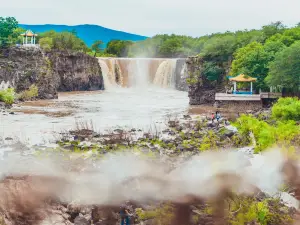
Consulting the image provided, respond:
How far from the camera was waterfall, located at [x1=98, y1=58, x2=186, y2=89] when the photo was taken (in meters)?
60.2

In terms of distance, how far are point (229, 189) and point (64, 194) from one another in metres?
5.01

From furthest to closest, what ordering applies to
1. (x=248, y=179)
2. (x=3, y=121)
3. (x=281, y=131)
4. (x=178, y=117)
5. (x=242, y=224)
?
(x=178, y=117), (x=3, y=121), (x=281, y=131), (x=248, y=179), (x=242, y=224)

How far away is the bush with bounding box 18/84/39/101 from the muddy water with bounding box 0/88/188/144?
256cm

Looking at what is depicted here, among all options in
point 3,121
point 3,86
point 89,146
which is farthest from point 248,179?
point 3,86

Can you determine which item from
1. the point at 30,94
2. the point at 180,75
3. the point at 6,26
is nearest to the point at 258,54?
the point at 180,75

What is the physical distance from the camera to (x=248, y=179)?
49.0ft

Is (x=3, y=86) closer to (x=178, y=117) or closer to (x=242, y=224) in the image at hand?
(x=178, y=117)

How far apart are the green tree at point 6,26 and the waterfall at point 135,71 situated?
12714mm

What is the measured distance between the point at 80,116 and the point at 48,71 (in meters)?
22.0

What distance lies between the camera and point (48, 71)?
52688 mm

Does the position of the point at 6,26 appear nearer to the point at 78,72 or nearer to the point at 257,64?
the point at 78,72

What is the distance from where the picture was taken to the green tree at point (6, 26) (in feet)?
175

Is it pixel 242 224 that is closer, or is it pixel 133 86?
pixel 242 224

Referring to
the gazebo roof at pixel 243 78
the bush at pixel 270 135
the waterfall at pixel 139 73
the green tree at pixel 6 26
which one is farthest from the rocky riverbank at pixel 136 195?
the waterfall at pixel 139 73
